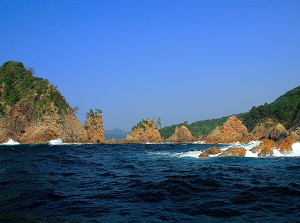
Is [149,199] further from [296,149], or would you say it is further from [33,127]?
[33,127]

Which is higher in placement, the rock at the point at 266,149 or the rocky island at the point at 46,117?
the rocky island at the point at 46,117

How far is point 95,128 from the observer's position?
5059 inches

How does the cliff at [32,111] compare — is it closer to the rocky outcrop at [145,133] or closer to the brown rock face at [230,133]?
the rocky outcrop at [145,133]

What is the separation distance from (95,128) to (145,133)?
27.1 m

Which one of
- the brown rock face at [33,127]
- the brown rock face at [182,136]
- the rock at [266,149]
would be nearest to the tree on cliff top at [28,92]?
the brown rock face at [33,127]

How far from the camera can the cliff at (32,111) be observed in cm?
9888

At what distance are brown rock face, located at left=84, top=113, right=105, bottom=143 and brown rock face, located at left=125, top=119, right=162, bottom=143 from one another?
15693 mm

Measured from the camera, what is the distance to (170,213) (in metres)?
10.9

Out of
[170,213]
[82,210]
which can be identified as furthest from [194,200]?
[82,210]

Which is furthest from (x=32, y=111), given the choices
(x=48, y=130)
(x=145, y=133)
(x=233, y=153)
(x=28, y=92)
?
(x=233, y=153)

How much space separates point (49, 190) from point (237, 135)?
110 metres

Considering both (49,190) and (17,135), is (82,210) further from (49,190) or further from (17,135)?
(17,135)

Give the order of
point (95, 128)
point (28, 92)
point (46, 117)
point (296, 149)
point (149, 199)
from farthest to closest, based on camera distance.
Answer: point (95, 128) < point (28, 92) < point (46, 117) < point (296, 149) < point (149, 199)

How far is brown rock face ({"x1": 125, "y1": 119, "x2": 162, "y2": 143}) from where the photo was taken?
13900cm
